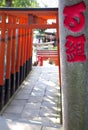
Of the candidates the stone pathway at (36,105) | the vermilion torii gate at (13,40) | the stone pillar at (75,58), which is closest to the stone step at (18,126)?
the stone pathway at (36,105)

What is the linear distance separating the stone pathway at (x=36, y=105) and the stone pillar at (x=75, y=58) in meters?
1.69

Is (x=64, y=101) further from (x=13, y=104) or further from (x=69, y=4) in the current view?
(x=13, y=104)

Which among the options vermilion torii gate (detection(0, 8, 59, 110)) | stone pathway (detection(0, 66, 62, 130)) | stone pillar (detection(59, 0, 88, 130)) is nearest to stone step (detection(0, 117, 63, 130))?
stone pathway (detection(0, 66, 62, 130))

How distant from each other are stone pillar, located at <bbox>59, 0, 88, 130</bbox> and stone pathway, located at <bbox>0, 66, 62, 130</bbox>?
1694mm

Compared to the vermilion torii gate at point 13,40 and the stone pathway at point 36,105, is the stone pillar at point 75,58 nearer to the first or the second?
the stone pathway at point 36,105

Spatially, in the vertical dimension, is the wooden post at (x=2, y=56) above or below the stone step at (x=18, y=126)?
above

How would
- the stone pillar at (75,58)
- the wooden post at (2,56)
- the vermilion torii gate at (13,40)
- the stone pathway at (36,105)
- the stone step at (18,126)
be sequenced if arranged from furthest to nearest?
the wooden post at (2,56)
the vermilion torii gate at (13,40)
the stone pathway at (36,105)
the stone step at (18,126)
the stone pillar at (75,58)

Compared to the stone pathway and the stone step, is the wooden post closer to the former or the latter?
the stone pathway

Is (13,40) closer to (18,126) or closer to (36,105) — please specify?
(36,105)

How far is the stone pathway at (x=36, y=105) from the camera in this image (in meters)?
6.35

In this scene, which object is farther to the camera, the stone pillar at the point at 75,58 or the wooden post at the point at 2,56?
the wooden post at the point at 2,56

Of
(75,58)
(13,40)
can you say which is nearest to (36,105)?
(13,40)

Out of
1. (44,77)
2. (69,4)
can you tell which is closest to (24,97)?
(44,77)

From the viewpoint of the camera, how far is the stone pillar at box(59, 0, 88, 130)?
3.96 m
